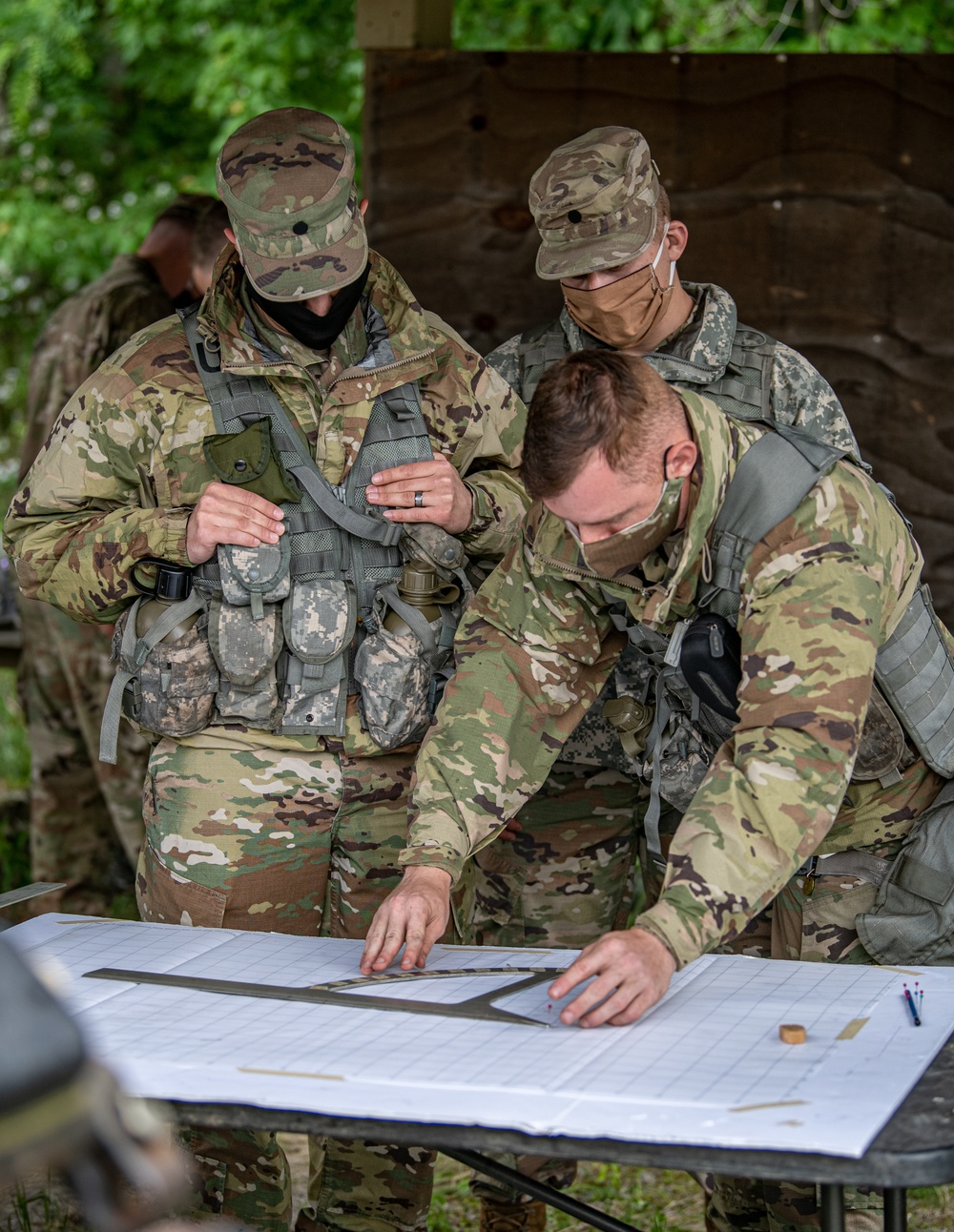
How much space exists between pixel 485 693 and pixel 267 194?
97 centimetres

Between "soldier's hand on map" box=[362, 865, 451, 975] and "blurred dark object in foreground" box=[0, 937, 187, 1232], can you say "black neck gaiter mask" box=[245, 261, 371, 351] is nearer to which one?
"soldier's hand on map" box=[362, 865, 451, 975]

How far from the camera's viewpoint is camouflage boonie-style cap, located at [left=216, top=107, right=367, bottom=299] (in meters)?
2.61

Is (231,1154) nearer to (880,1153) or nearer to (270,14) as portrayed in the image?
(880,1153)

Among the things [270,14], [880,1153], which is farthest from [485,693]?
[270,14]

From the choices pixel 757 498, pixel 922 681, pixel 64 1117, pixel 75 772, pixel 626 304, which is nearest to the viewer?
pixel 64 1117

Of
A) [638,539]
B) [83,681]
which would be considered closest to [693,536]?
[638,539]

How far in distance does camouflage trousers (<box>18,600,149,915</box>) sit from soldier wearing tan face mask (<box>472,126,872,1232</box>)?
1.96 meters

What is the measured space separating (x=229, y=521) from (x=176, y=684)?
1.01 feet

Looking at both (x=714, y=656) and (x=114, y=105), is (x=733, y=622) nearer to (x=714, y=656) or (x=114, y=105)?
(x=714, y=656)

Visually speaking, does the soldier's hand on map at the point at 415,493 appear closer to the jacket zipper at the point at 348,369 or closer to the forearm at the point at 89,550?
the jacket zipper at the point at 348,369

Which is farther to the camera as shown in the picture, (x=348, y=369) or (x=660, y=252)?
(x=660, y=252)

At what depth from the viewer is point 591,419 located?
2.09 m

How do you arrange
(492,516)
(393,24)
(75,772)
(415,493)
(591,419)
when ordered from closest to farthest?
(591,419)
(415,493)
(492,516)
(393,24)
(75,772)

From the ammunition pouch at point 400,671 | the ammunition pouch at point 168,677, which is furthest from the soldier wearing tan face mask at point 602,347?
the ammunition pouch at point 168,677
